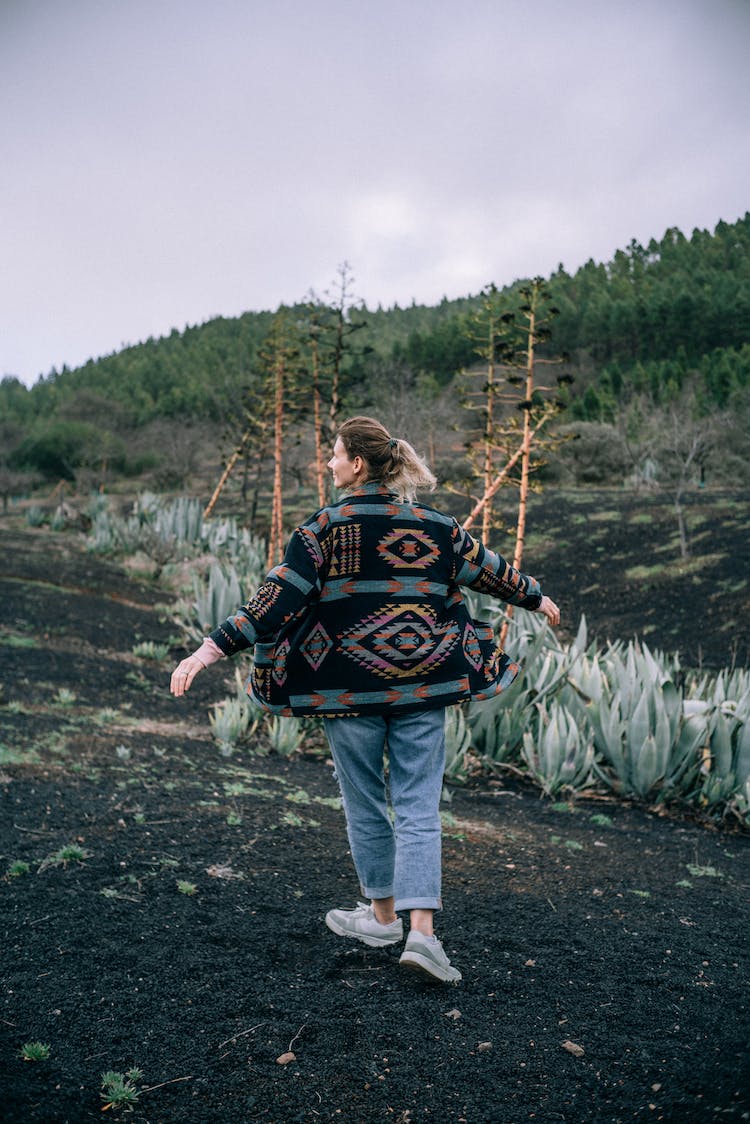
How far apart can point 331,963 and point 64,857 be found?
114cm

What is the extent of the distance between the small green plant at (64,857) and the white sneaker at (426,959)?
1.37m

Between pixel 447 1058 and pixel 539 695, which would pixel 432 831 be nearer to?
pixel 447 1058

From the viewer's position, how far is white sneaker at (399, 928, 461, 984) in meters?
2.11

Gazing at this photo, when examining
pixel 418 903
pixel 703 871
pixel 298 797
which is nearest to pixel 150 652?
pixel 298 797

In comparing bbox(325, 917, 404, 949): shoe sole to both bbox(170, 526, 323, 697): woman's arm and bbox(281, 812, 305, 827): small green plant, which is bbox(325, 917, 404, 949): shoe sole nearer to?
bbox(170, 526, 323, 697): woman's arm

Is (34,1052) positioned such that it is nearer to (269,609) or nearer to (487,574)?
(269,609)

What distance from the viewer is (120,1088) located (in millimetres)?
1722

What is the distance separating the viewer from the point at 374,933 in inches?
94.9

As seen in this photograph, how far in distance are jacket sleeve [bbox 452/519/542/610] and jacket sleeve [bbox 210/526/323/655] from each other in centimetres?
43

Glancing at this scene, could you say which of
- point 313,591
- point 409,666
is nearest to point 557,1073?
point 409,666

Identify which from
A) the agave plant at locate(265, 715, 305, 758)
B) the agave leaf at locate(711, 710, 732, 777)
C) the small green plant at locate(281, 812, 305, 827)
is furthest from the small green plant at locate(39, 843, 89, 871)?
the agave leaf at locate(711, 710, 732, 777)

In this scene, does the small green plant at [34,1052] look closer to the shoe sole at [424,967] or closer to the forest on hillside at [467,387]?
the shoe sole at [424,967]

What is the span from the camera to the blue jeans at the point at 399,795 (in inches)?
86.0

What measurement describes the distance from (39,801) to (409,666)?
2.17 meters
